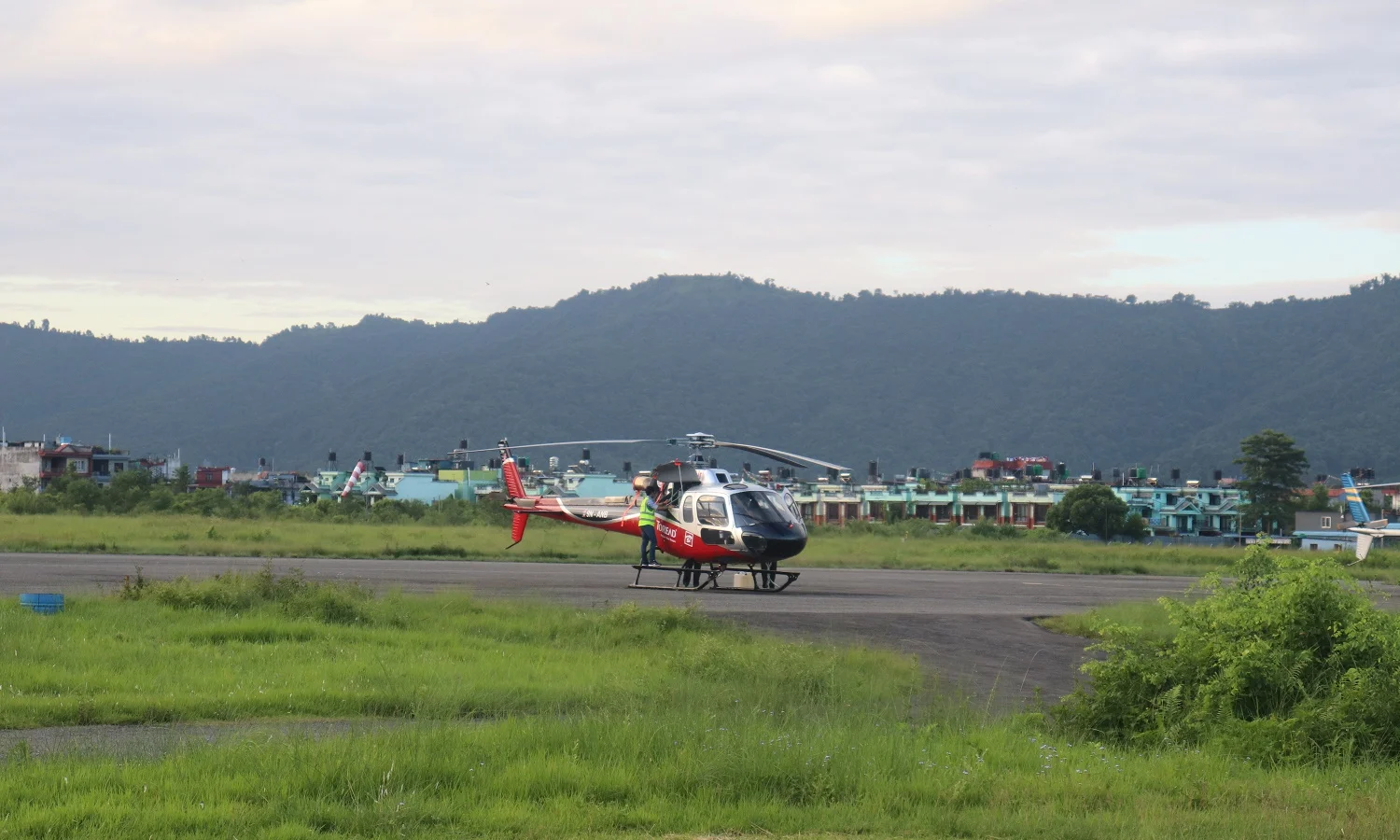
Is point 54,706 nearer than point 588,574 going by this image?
Yes

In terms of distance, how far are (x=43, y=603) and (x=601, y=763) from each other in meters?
10.3

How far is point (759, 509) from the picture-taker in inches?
1041

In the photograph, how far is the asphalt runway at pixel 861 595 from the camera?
17734 mm

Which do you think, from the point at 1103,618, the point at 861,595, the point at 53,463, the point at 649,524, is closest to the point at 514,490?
the point at 649,524

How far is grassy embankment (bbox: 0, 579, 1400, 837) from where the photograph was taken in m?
7.85

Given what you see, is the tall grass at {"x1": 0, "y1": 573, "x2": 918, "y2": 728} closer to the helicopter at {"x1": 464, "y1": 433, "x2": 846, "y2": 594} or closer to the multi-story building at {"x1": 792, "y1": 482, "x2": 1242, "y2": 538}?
the helicopter at {"x1": 464, "y1": 433, "x2": 846, "y2": 594}

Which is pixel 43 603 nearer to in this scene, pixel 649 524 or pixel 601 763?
pixel 601 763

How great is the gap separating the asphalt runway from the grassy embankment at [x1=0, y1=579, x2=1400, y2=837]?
2.92 m

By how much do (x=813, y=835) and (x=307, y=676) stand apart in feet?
20.7

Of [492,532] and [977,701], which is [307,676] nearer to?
[977,701]

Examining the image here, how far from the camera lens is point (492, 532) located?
52.2 metres

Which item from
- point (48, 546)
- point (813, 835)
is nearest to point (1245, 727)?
point (813, 835)

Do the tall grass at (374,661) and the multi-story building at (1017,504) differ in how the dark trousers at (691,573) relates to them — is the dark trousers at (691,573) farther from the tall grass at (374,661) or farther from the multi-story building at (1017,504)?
the multi-story building at (1017,504)

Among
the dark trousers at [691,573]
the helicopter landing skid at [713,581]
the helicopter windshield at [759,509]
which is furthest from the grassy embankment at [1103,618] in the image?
the dark trousers at [691,573]
